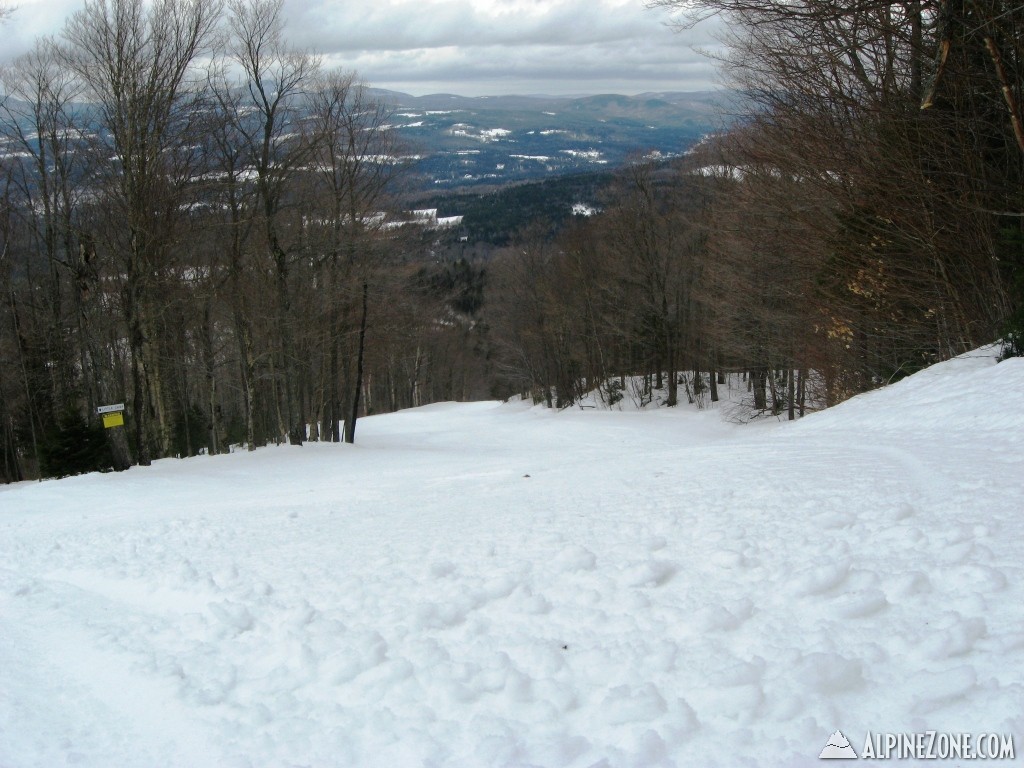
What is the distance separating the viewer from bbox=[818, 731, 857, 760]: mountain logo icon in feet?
9.52

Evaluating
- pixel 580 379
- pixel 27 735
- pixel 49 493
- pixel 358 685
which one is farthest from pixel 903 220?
pixel 580 379

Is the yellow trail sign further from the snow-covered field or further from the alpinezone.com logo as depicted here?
the alpinezone.com logo

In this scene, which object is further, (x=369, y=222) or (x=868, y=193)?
(x=369, y=222)

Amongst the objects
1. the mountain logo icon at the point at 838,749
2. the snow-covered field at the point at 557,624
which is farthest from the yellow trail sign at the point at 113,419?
the mountain logo icon at the point at 838,749

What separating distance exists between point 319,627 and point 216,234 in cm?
2002

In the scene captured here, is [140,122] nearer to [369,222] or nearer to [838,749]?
[369,222]

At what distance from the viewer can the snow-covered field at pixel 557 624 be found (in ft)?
10.7

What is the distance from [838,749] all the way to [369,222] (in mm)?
19920

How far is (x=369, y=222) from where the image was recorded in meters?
21.1

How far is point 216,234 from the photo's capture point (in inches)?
869

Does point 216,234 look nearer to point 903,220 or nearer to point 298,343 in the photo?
point 298,343

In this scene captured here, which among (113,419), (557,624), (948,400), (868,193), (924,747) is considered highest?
(868,193)

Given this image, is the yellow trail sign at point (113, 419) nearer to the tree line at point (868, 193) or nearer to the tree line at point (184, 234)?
the tree line at point (184, 234)

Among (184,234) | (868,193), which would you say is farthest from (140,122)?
(868,193)
